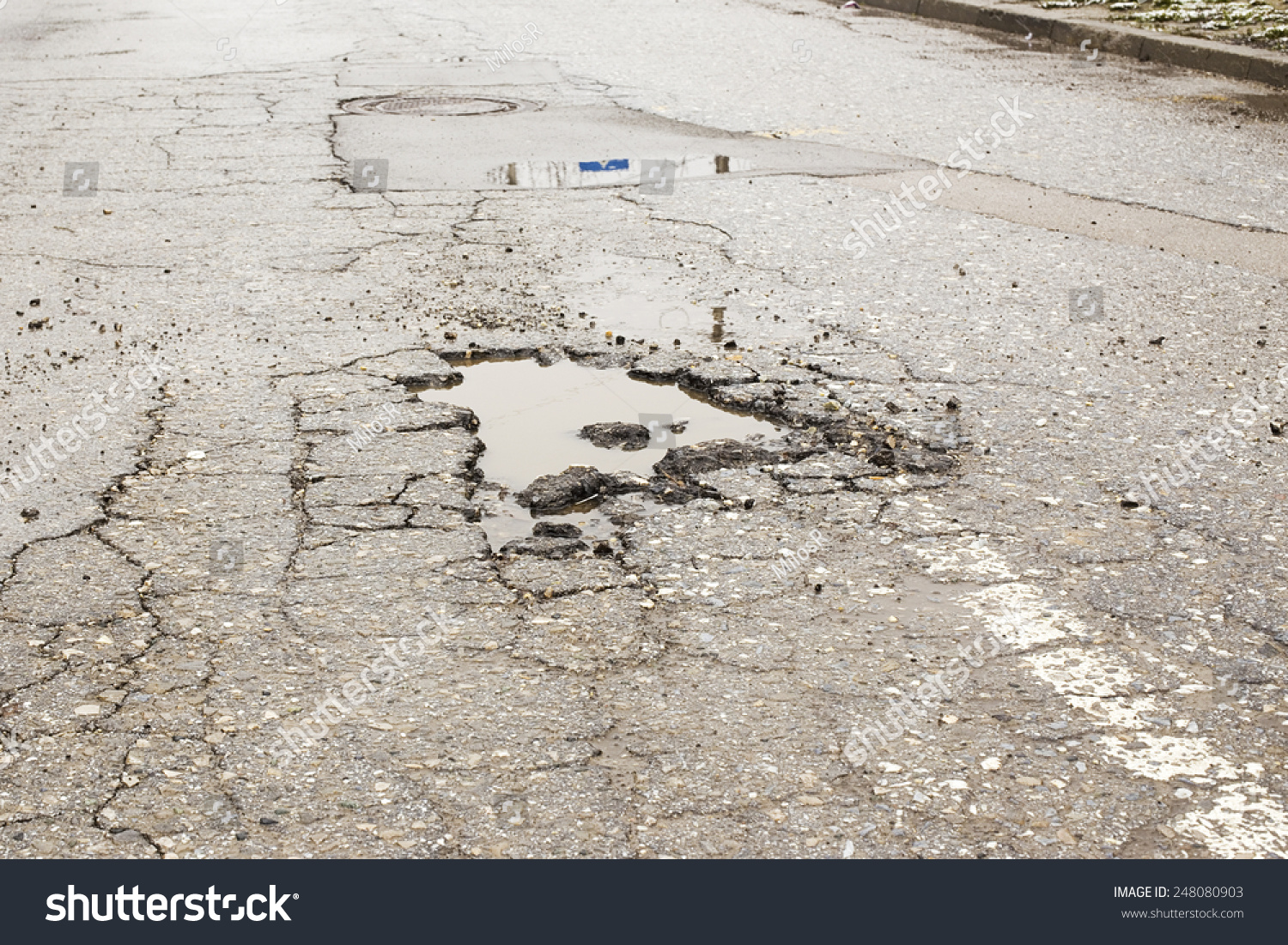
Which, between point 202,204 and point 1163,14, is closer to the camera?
point 202,204

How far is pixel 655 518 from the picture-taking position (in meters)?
3.80

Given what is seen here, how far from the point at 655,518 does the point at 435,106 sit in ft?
21.6

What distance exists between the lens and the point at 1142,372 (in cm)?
486

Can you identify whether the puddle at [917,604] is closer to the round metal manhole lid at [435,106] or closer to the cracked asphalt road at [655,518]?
the cracked asphalt road at [655,518]

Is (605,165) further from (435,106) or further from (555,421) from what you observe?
(555,421)

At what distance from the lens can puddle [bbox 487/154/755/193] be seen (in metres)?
7.43

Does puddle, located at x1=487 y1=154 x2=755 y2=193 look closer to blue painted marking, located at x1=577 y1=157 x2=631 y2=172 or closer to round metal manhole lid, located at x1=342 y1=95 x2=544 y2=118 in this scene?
blue painted marking, located at x1=577 y1=157 x2=631 y2=172

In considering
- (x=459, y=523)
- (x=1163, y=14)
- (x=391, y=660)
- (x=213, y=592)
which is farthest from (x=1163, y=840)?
(x=1163, y=14)

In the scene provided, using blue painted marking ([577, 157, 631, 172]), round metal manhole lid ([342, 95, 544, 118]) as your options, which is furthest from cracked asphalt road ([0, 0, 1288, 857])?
round metal manhole lid ([342, 95, 544, 118])

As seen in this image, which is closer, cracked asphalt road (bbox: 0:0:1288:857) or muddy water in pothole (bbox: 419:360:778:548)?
cracked asphalt road (bbox: 0:0:1288:857)

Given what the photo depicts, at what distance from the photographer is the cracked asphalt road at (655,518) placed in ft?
8.73

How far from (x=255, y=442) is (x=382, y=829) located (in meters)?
2.02

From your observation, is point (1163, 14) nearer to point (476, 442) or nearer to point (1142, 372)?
point (1142, 372)

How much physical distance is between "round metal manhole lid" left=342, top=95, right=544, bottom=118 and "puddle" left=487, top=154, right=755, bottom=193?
1.72m
